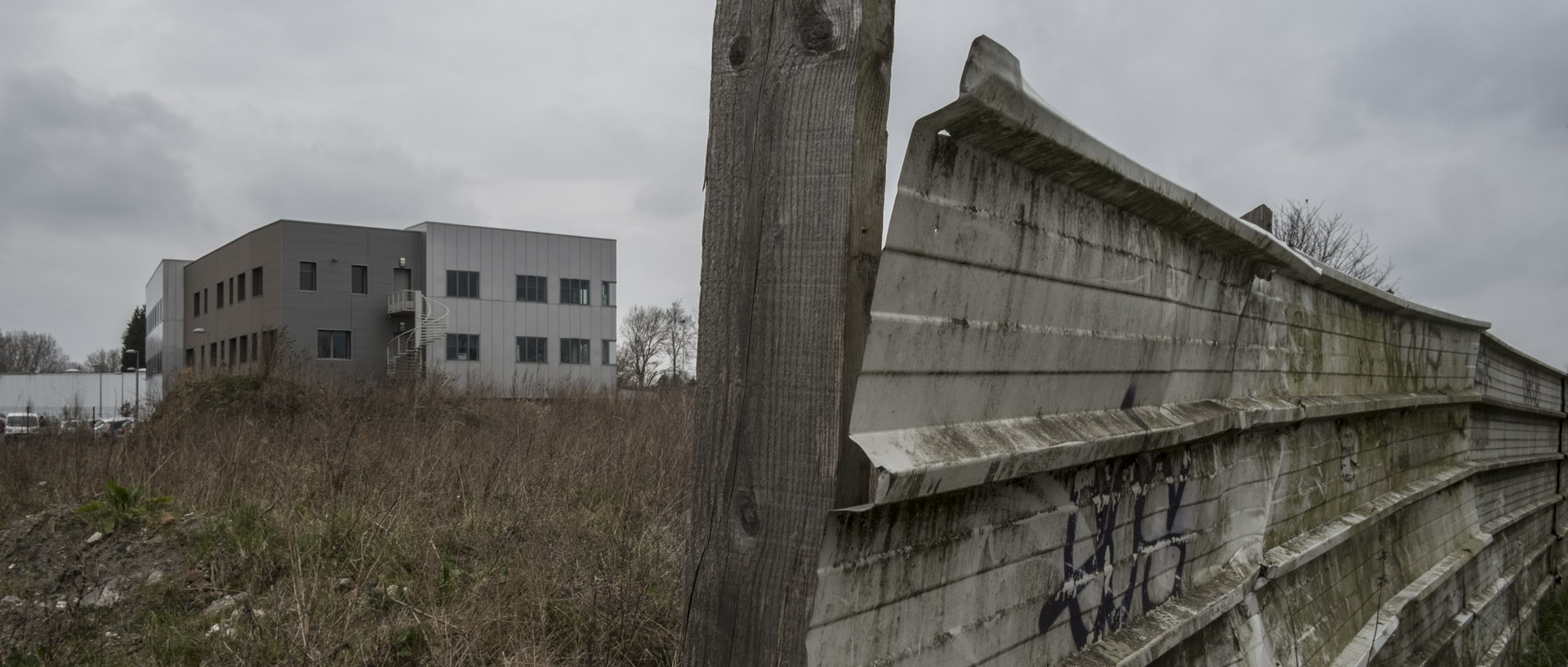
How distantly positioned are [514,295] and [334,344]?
7.93 metres

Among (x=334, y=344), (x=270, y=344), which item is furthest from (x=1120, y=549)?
(x=334, y=344)

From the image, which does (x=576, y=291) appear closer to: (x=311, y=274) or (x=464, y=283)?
(x=464, y=283)

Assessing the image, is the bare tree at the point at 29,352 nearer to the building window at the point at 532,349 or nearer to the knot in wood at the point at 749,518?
the building window at the point at 532,349

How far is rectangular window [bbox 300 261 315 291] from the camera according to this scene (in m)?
40.1

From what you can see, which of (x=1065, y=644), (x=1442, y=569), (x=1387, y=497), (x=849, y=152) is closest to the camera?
(x=849, y=152)

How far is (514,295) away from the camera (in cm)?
4338

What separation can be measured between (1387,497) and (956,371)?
4425 millimetres

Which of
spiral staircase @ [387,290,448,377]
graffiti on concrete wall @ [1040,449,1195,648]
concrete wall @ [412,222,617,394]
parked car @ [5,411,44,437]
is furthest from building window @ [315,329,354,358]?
graffiti on concrete wall @ [1040,449,1195,648]

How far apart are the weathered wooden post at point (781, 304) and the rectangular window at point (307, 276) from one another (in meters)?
43.3

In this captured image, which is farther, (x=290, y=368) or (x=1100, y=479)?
(x=290, y=368)

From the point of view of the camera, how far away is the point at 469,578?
4.29m

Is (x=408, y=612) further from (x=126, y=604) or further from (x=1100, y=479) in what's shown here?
(x=1100, y=479)

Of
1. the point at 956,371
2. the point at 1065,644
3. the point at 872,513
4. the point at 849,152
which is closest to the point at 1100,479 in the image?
the point at 1065,644

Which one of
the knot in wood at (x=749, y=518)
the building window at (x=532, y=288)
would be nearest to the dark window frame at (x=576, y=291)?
the building window at (x=532, y=288)
